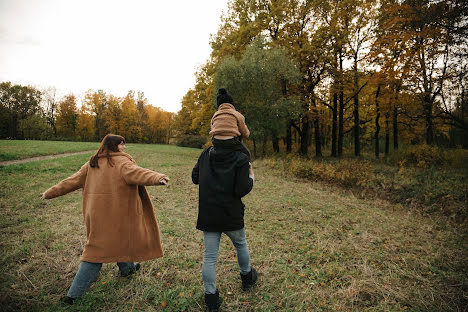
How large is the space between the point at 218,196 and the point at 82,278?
1.88 meters

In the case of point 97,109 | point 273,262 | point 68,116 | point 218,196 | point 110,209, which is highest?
point 97,109

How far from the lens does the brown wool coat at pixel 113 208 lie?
2564 mm

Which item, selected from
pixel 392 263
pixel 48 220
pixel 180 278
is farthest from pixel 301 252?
Result: pixel 48 220

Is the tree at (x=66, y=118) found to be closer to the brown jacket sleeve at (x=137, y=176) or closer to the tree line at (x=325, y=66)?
the tree line at (x=325, y=66)

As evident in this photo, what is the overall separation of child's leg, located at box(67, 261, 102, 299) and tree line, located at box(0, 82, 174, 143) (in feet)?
154

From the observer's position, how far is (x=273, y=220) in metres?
5.78

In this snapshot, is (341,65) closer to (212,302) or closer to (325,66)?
(325,66)

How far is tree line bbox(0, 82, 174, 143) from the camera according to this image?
124 ft

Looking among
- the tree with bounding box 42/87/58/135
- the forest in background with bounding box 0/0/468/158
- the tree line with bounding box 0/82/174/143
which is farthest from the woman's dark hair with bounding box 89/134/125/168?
the tree with bounding box 42/87/58/135

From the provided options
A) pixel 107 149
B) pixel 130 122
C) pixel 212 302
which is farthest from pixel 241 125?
pixel 130 122

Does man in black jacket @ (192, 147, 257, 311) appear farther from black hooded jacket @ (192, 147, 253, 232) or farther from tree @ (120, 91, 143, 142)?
tree @ (120, 91, 143, 142)

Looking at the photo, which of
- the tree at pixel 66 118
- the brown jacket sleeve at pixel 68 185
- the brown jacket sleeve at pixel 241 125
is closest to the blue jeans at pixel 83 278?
the brown jacket sleeve at pixel 68 185

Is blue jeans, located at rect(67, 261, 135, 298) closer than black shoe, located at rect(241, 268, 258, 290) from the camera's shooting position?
Yes

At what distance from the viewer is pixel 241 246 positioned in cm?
269
